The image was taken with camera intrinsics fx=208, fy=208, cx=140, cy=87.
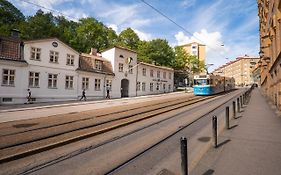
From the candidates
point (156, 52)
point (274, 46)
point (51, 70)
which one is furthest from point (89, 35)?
point (274, 46)

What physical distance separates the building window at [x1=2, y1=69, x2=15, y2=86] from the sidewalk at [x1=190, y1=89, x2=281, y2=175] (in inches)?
895

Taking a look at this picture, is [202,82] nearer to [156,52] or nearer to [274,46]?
[274,46]

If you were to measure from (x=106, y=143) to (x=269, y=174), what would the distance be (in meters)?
5.46

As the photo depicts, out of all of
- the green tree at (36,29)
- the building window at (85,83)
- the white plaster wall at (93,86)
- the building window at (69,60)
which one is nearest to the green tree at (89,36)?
the green tree at (36,29)

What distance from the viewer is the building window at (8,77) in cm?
2253

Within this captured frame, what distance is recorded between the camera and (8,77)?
74.8 feet

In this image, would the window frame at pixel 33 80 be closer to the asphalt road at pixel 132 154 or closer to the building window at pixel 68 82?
the building window at pixel 68 82

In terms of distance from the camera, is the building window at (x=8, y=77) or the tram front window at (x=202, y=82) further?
the tram front window at (x=202, y=82)

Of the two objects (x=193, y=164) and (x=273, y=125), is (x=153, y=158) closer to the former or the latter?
(x=193, y=164)

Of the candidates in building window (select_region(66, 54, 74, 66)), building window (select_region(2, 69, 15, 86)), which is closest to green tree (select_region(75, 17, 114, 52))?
building window (select_region(66, 54, 74, 66))

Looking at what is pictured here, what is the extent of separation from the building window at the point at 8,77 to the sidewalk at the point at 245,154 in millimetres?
22723

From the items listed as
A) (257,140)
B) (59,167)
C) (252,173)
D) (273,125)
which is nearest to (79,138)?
(59,167)

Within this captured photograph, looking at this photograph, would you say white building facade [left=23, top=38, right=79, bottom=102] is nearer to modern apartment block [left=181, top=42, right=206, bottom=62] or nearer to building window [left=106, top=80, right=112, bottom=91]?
building window [left=106, top=80, right=112, bottom=91]

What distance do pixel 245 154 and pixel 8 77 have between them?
2429cm
